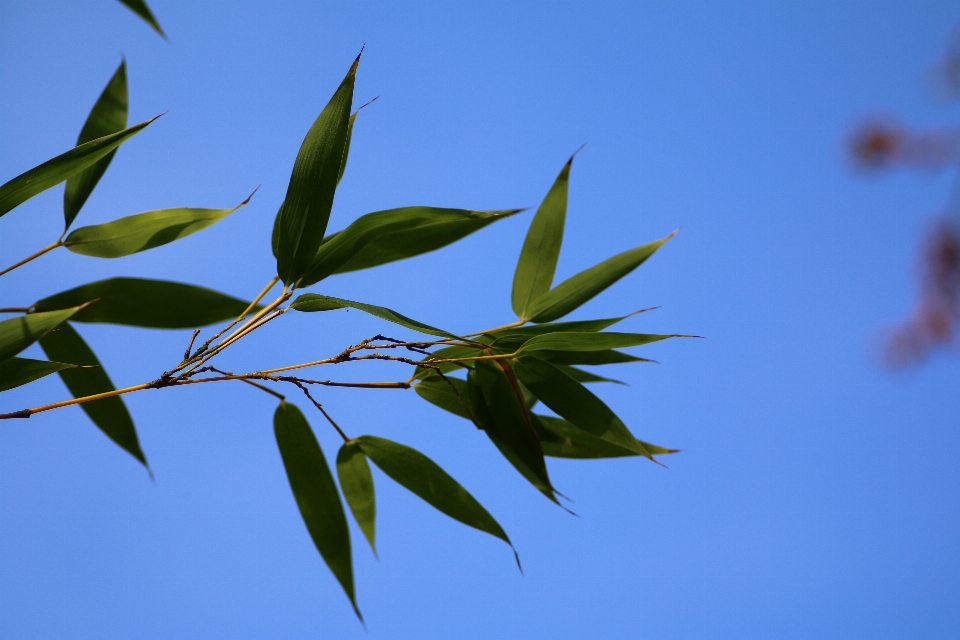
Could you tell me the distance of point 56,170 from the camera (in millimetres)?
733

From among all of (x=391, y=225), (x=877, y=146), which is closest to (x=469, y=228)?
(x=391, y=225)

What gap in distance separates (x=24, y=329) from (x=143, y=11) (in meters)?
0.31

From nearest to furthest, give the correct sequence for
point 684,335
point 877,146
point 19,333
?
point 19,333 < point 684,335 < point 877,146

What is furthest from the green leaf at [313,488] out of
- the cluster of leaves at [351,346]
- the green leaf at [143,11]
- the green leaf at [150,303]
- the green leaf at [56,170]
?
the green leaf at [143,11]

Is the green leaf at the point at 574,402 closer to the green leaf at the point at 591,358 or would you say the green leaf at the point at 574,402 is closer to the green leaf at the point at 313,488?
the green leaf at the point at 591,358

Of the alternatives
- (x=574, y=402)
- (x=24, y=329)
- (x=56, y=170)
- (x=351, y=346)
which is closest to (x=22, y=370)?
(x=24, y=329)

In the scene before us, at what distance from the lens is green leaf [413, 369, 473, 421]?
0.95m

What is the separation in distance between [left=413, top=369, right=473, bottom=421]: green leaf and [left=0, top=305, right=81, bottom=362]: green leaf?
46cm

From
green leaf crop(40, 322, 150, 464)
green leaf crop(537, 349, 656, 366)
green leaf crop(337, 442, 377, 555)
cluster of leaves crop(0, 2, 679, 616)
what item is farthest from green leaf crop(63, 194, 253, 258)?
green leaf crop(537, 349, 656, 366)

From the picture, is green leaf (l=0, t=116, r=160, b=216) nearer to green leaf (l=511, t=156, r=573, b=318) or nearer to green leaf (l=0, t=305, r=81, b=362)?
green leaf (l=0, t=305, r=81, b=362)

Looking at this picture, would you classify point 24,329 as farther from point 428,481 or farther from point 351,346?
point 428,481

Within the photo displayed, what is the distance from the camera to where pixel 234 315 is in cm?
87

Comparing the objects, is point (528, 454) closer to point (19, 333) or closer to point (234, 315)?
point (234, 315)

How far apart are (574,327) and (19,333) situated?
622mm
